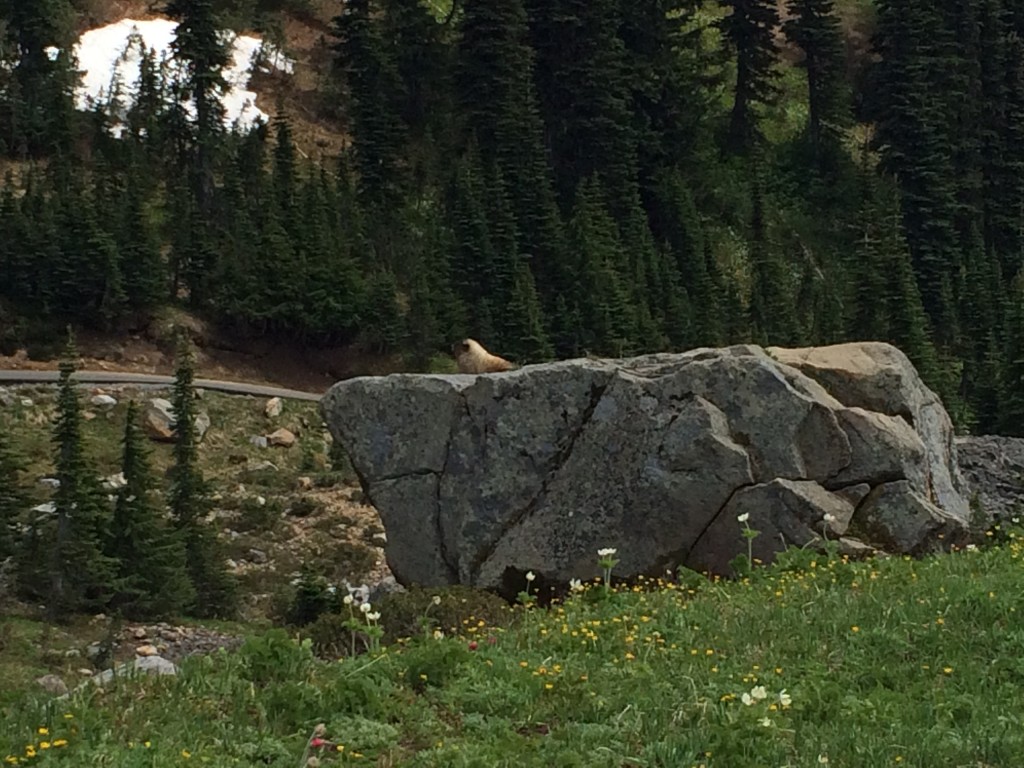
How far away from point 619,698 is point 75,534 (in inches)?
730

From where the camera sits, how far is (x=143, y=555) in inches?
966

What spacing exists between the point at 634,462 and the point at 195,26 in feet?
117

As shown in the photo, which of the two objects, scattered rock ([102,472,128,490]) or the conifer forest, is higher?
the conifer forest

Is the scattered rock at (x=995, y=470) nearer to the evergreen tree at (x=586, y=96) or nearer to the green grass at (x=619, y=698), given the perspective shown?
the green grass at (x=619, y=698)

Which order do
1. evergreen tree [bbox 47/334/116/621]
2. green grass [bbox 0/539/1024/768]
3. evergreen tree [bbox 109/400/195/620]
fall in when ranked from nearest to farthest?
green grass [bbox 0/539/1024/768] → evergreen tree [bbox 47/334/116/621] → evergreen tree [bbox 109/400/195/620]

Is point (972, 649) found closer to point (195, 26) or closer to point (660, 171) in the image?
point (195, 26)

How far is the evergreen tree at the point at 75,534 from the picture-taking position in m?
23.5

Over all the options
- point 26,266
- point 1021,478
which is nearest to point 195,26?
point 26,266

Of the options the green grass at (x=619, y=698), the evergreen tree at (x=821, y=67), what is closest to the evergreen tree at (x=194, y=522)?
the green grass at (x=619, y=698)

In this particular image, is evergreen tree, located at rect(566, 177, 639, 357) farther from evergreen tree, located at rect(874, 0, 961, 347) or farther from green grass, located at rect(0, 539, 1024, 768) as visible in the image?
green grass, located at rect(0, 539, 1024, 768)

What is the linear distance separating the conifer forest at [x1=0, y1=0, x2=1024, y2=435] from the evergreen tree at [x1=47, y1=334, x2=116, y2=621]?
15450mm

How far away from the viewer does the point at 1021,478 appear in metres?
24.0

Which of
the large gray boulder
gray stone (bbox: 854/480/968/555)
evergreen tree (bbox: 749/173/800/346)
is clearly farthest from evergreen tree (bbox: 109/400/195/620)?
evergreen tree (bbox: 749/173/800/346)

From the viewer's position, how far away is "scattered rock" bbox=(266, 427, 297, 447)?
33969 millimetres
